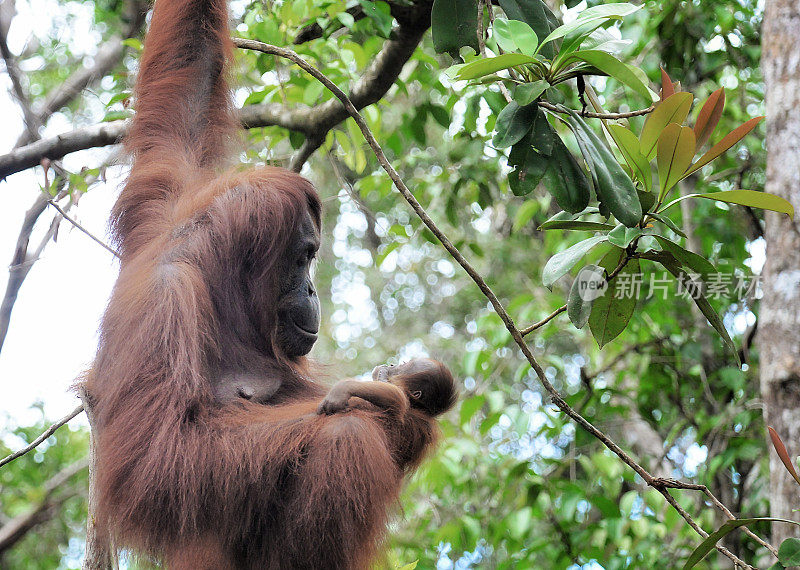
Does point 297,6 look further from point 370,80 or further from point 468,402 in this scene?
point 468,402

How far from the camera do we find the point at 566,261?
1.96 m

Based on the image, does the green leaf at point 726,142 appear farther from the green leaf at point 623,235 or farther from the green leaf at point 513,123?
the green leaf at point 513,123

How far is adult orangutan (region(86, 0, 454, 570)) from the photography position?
196 cm

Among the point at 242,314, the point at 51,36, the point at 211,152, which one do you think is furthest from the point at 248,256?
the point at 51,36

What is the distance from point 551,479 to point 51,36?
599 centimetres

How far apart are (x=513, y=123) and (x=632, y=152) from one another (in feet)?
0.97

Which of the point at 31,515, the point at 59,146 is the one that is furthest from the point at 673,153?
the point at 31,515

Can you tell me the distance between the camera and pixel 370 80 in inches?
119

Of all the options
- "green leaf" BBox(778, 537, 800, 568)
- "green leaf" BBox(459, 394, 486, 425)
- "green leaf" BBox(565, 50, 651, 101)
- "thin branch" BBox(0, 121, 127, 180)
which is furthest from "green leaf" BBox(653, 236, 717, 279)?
"green leaf" BBox(459, 394, 486, 425)

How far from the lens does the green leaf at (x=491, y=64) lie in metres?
1.74

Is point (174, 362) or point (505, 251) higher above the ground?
point (174, 362)

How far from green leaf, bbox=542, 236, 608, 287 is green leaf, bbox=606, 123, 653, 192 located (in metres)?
0.19

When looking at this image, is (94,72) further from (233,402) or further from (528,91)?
(528,91)

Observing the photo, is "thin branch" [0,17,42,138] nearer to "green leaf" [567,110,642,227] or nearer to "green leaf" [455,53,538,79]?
"green leaf" [455,53,538,79]
